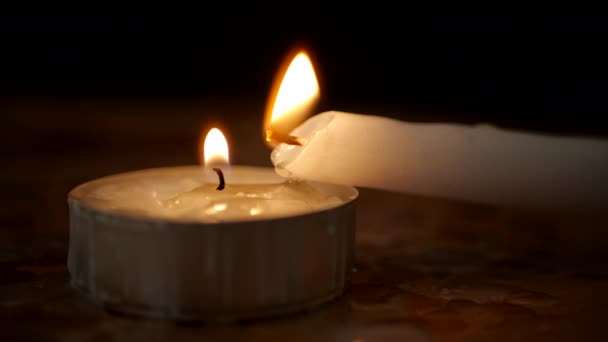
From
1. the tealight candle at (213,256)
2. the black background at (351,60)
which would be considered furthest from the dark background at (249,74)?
the tealight candle at (213,256)

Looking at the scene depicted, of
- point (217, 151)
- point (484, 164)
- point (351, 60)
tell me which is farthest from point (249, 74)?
point (484, 164)

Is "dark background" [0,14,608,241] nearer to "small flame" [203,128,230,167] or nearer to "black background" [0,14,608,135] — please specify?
"black background" [0,14,608,135]

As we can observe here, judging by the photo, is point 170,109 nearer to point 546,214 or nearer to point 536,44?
point 536,44

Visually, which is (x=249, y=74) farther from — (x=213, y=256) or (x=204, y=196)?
(x=213, y=256)

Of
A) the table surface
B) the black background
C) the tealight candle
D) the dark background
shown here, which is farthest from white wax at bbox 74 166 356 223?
the black background

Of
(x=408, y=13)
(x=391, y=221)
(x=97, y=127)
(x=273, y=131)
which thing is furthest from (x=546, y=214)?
(x=97, y=127)

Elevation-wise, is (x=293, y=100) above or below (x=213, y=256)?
above
